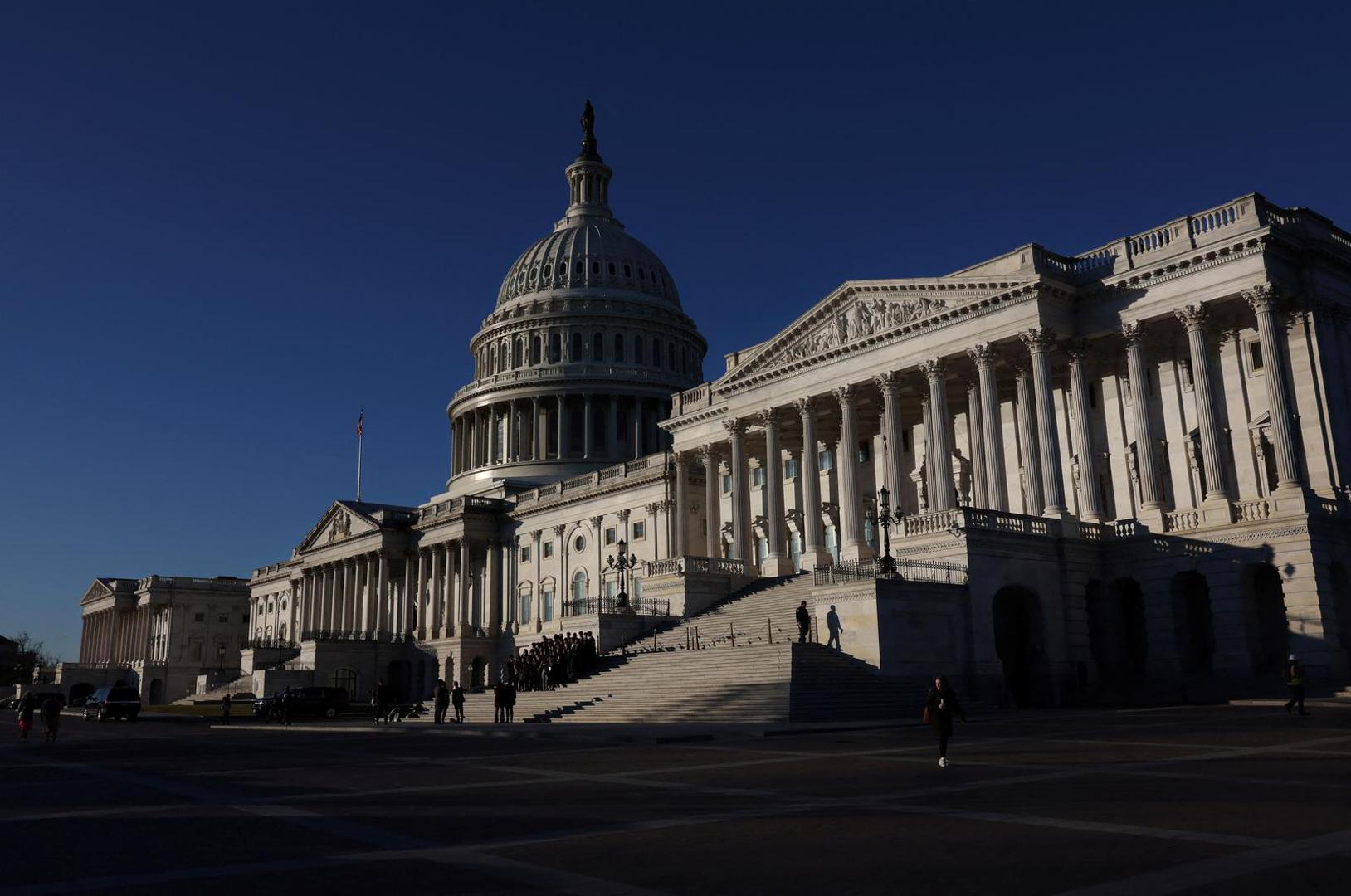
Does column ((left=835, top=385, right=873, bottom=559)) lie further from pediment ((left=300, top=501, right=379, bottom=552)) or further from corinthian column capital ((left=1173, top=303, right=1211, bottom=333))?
pediment ((left=300, top=501, right=379, bottom=552))

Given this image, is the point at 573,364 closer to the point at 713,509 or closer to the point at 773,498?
the point at 713,509

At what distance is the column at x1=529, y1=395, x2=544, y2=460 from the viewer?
388ft

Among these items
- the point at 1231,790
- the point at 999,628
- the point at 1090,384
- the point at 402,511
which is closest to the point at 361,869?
the point at 1231,790

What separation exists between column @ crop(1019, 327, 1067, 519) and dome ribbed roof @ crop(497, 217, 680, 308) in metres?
83.0

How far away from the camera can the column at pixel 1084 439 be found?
4916 cm

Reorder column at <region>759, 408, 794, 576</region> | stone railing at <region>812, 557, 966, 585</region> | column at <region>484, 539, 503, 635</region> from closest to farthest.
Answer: stone railing at <region>812, 557, 966, 585</region> → column at <region>759, 408, 794, 576</region> → column at <region>484, 539, 503, 635</region>

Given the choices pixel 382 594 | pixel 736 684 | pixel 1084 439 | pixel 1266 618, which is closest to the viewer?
pixel 736 684

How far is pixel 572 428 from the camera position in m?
121

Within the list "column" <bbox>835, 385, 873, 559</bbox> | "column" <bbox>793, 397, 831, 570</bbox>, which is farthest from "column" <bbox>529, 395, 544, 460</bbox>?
"column" <bbox>835, 385, 873, 559</bbox>

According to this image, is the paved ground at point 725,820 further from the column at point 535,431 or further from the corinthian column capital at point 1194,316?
the column at point 535,431

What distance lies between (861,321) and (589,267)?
7645 cm

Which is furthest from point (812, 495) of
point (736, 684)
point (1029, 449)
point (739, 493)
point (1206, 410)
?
point (736, 684)

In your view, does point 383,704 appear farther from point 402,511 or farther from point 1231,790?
point 402,511

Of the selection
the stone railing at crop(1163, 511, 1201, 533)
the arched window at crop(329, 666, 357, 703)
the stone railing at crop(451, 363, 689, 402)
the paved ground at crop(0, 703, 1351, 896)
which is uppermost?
the stone railing at crop(451, 363, 689, 402)
